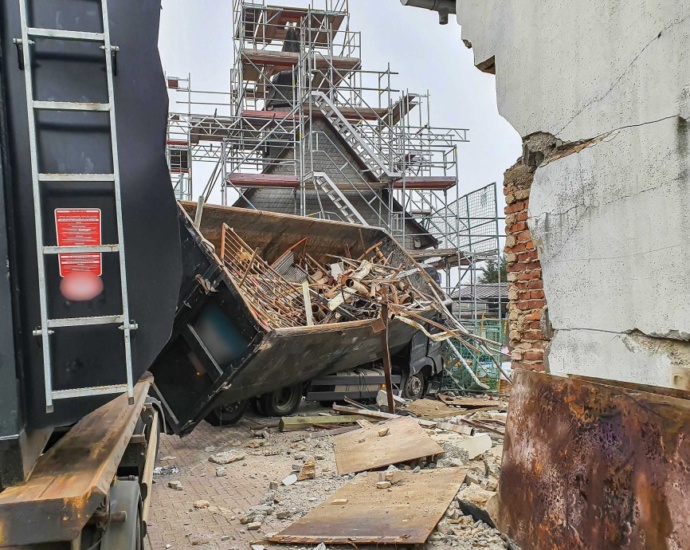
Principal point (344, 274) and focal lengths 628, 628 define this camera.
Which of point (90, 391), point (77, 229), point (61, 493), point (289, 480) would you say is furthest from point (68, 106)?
point (289, 480)

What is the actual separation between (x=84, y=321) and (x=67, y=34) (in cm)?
118

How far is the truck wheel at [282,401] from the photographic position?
34.0 ft

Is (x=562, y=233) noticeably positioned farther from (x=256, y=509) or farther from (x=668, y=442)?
(x=256, y=509)

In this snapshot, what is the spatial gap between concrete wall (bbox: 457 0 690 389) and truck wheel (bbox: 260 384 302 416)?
702 centimetres

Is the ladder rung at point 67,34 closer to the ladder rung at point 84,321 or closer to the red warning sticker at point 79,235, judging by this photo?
the red warning sticker at point 79,235

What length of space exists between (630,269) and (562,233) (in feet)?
2.02

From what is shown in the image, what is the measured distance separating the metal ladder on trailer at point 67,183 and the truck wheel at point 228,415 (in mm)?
7154

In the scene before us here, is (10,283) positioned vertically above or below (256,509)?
above

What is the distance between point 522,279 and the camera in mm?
4500

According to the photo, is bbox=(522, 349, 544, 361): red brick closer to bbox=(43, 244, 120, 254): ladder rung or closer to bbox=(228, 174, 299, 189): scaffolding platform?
bbox=(43, 244, 120, 254): ladder rung

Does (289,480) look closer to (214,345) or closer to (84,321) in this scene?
(214,345)

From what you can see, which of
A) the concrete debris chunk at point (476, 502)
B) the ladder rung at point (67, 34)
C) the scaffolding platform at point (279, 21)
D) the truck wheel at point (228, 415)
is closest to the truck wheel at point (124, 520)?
the ladder rung at point (67, 34)

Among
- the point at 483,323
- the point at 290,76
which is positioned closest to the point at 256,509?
the point at 483,323

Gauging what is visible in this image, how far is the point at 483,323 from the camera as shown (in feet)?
53.7
